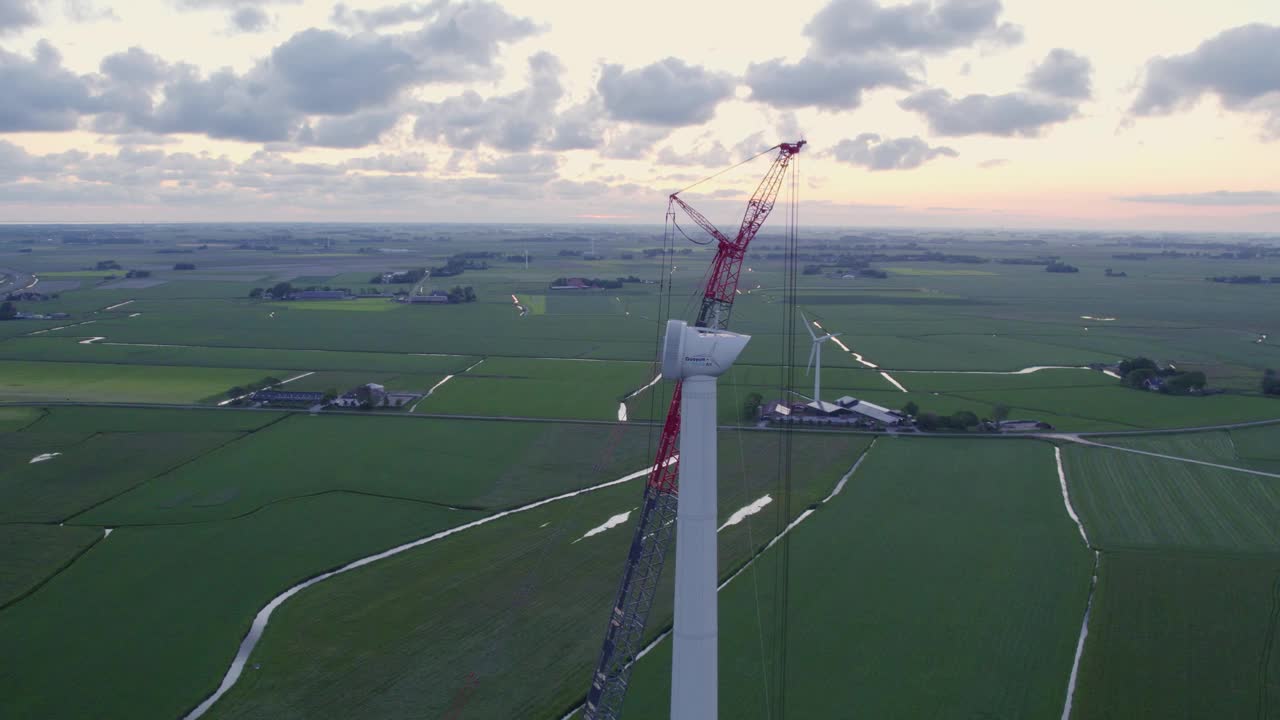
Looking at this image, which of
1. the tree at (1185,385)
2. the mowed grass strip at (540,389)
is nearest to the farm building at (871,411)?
the mowed grass strip at (540,389)

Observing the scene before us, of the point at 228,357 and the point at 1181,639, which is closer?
the point at 1181,639

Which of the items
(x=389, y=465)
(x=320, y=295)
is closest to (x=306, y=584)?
(x=389, y=465)

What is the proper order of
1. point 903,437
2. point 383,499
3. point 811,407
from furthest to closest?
1. point 811,407
2. point 903,437
3. point 383,499

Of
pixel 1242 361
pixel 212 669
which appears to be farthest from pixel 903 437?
pixel 1242 361

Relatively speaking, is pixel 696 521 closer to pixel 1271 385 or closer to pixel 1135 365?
pixel 1135 365

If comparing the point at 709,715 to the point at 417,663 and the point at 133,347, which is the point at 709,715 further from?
the point at 133,347

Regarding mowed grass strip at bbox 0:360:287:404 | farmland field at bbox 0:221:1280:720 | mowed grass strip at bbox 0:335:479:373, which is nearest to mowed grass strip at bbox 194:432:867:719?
farmland field at bbox 0:221:1280:720

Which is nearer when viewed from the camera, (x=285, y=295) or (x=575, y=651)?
(x=575, y=651)
